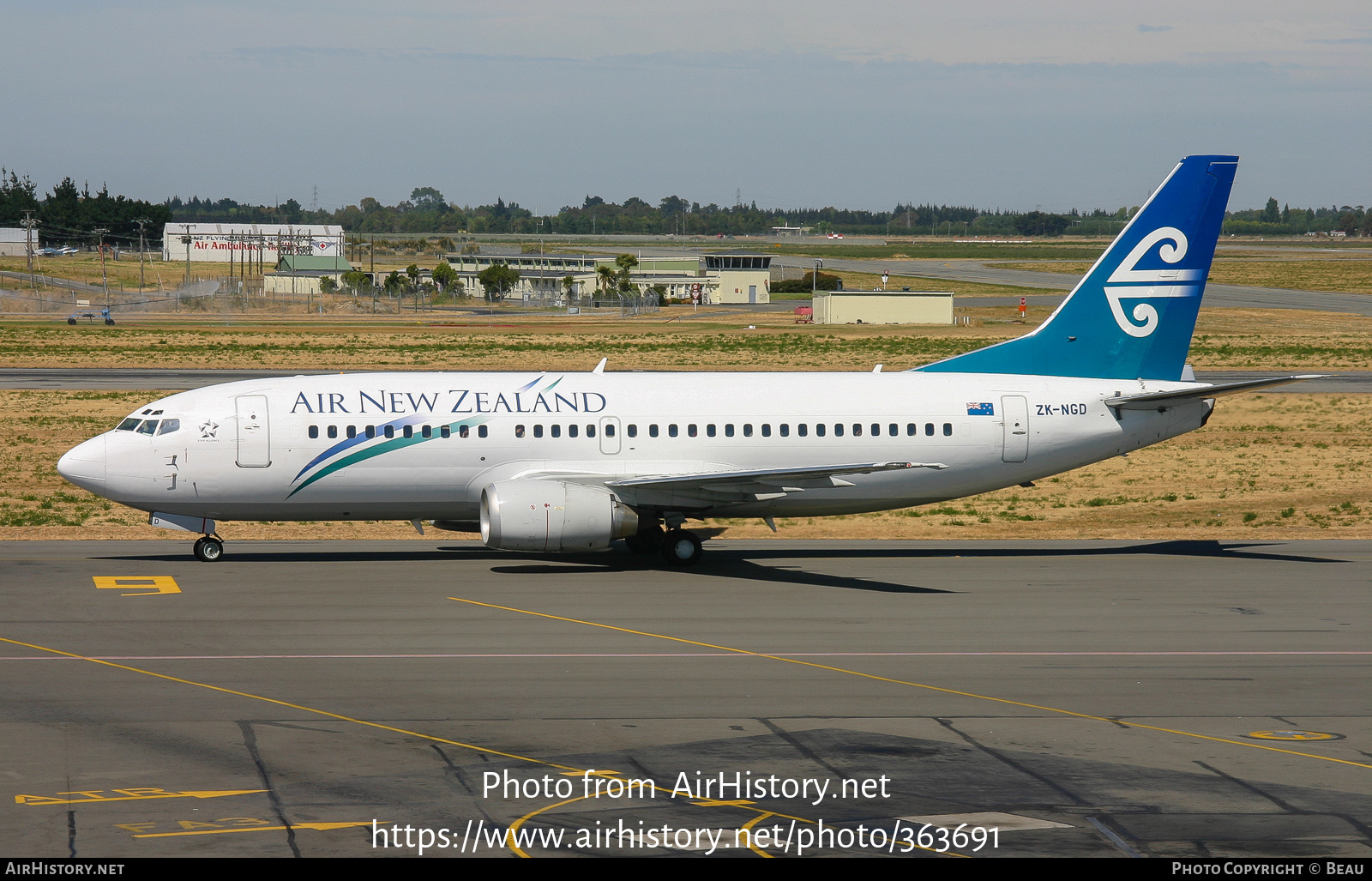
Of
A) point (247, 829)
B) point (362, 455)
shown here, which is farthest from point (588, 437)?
point (247, 829)

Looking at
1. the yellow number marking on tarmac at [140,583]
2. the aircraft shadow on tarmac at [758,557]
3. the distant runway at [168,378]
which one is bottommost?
the aircraft shadow on tarmac at [758,557]

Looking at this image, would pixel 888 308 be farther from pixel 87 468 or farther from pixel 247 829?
pixel 247 829

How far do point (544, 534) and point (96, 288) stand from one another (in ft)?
Result: 596

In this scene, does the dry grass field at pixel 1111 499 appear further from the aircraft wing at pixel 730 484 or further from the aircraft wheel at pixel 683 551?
the aircraft wing at pixel 730 484

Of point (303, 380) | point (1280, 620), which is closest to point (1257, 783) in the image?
point (1280, 620)

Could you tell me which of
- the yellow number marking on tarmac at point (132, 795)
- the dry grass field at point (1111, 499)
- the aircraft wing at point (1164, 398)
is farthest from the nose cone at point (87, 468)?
the aircraft wing at point (1164, 398)

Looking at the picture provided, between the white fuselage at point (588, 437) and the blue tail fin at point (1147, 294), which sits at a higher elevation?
the blue tail fin at point (1147, 294)

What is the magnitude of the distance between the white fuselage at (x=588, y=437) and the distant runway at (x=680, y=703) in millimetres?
1769

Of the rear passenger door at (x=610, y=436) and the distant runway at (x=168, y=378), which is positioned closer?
the rear passenger door at (x=610, y=436)

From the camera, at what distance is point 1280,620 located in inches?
1011

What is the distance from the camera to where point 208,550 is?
3089 centimetres

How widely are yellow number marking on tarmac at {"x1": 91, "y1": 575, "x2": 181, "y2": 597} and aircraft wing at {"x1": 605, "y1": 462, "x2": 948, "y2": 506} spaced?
9.59m

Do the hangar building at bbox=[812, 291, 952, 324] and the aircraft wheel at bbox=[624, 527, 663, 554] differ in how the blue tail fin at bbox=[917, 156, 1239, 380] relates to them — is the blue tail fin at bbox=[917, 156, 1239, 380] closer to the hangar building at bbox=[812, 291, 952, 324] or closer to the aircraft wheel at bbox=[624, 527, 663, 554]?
the aircraft wheel at bbox=[624, 527, 663, 554]

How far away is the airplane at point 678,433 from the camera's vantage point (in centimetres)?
2988
